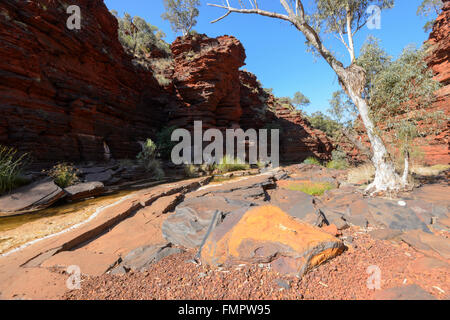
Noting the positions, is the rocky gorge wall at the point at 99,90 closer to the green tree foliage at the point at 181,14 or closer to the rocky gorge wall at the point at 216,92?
the rocky gorge wall at the point at 216,92

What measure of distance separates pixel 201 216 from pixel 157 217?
1.17 metres

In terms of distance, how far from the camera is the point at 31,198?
13.5ft

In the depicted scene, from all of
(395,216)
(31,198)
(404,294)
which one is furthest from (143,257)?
(31,198)

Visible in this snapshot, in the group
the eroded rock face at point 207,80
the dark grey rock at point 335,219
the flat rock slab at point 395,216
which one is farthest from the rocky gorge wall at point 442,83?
the eroded rock face at point 207,80

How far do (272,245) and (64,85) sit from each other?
11391mm

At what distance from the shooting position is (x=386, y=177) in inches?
181

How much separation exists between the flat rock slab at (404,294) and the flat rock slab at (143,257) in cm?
198

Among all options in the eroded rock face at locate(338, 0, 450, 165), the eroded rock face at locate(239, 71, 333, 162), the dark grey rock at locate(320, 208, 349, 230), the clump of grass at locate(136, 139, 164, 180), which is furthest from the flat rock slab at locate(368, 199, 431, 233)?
the eroded rock face at locate(239, 71, 333, 162)

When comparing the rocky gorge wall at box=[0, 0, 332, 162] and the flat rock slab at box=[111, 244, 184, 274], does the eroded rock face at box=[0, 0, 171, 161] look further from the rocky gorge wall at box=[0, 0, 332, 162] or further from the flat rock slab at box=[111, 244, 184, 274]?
the flat rock slab at box=[111, 244, 184, 274]

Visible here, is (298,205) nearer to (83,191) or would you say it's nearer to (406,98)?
(406,98)

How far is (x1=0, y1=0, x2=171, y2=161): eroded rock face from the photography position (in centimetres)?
670

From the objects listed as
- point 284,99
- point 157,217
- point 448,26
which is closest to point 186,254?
point 157,217

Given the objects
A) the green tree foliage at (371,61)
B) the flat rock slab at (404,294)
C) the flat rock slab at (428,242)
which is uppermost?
the green tree foliage at (371,61)

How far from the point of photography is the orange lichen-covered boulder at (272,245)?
1.72 metres
